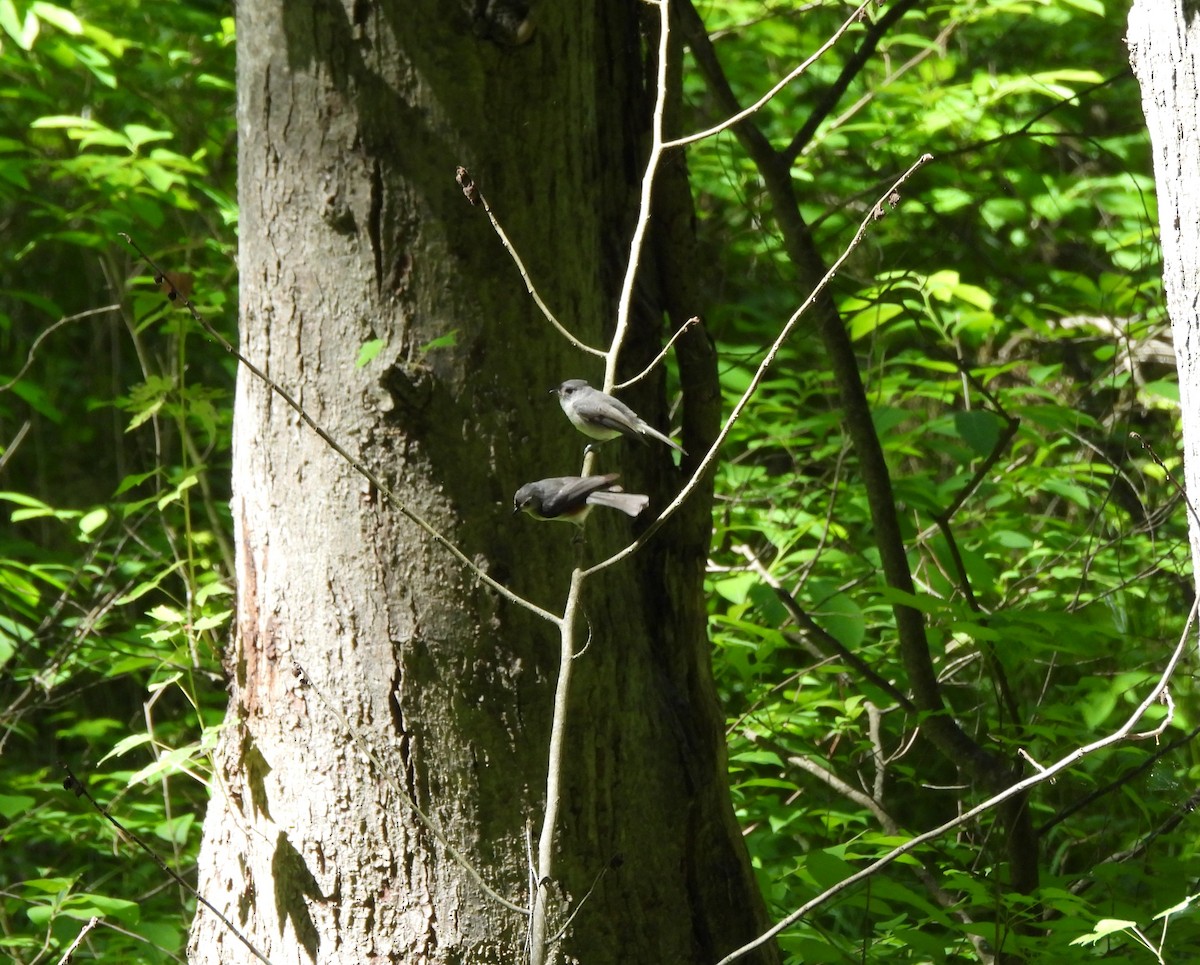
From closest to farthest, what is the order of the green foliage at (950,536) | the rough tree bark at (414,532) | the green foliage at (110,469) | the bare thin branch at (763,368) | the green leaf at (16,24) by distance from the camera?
the bare thin branch at (763,368)
the rough tree bark at (414,532)
the green foliage at (950,536)
the green foliage at (110,469)
the green leaf at (16,24)

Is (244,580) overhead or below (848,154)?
below

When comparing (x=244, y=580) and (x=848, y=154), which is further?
(x=848, y=154)

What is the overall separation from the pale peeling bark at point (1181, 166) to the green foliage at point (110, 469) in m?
1.62

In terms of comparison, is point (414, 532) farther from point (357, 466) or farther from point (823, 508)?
point (823, 508)

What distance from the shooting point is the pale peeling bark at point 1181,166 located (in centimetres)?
133

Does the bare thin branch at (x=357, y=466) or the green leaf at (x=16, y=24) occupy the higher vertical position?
the green leaf at (x=16, y=24)

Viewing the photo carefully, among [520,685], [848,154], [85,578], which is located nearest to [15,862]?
[85,578]

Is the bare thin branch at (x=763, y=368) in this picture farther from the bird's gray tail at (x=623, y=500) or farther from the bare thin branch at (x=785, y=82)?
the bare thin branch at (x=785, y=82)

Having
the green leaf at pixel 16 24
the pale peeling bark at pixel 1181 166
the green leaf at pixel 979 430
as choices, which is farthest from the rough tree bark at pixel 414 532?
the green leaf at pixel 16 24

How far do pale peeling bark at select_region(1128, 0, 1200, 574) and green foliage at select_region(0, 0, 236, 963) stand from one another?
1624 millimetres

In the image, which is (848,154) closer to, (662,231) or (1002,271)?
(1002,271)

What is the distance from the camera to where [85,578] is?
3.62 metres

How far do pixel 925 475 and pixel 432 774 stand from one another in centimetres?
196

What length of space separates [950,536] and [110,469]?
4277 millimetres
